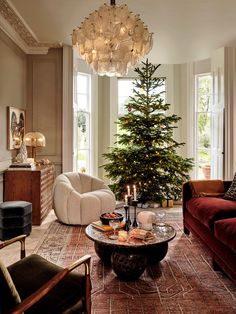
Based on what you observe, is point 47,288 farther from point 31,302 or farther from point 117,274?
point 117,274

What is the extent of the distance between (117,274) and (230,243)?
1055 millimetres

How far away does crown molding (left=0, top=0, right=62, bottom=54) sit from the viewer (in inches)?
170

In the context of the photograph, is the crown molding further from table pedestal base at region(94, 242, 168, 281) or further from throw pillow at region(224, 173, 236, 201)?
throw pillow at region(224, 173, 236, 201)

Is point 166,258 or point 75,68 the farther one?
point 75,68

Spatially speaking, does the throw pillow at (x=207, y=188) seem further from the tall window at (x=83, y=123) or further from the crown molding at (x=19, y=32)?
the crown molding at (x=19, y=32)

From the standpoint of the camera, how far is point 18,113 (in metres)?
5.51

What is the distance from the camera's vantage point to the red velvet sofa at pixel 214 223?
2729 mm

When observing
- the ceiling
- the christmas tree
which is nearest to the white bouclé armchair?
the christmas tree

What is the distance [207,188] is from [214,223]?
1.16m

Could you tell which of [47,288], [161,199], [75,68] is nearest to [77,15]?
[75,68]

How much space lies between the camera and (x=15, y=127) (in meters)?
5.35

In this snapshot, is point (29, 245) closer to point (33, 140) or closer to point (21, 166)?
point (21, 166)

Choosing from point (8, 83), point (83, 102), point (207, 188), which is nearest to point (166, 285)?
point (207, 188)

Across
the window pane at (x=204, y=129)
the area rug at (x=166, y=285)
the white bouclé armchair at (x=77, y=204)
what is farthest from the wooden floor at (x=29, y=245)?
the window pane at (x=204, y=129)
